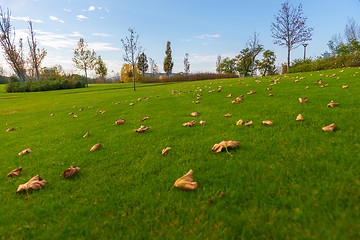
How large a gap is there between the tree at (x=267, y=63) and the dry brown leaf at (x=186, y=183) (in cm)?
5086

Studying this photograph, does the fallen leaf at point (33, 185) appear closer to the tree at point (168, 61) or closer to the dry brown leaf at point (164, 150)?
the dry brown leaf at point (164, 150)

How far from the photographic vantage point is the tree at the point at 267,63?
47406 millimetres

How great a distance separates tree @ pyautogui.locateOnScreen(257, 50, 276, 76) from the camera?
156 feet

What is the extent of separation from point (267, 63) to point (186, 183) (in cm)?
5209

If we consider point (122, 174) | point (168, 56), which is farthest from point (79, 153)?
point (168, 56)

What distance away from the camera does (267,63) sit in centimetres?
4816

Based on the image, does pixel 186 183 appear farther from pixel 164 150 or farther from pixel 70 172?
pixel 70 172

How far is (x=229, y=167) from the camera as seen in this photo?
216 cm

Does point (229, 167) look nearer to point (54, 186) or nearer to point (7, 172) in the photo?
point (54, 186)

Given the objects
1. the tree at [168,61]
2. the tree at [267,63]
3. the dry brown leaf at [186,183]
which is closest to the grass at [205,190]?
the dry brown leaf at [186,183]

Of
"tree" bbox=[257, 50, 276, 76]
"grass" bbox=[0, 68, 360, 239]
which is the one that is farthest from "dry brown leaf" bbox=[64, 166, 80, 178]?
"tree" bbox=[257, 50, 276, 76]

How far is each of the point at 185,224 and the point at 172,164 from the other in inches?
38.8

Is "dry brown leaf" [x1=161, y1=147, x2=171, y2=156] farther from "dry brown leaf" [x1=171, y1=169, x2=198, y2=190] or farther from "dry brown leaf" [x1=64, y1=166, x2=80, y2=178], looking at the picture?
"dry brown leaf" [x1=64, y1=166, x2=80, y2=178]

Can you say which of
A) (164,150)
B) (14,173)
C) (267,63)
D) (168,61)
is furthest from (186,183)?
(168,61)
